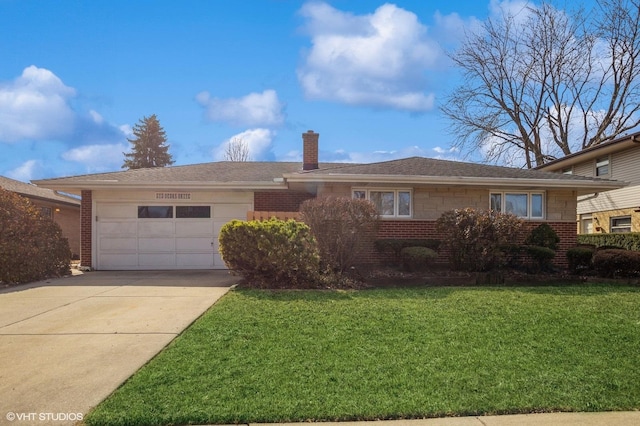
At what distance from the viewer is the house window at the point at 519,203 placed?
12984mm

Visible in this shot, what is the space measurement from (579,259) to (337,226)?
6876 millimetres

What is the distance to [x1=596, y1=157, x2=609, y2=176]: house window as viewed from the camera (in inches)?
749

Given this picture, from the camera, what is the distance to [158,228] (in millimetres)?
13148

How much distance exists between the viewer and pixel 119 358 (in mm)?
4680

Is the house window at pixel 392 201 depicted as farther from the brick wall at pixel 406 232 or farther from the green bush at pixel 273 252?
the green bush at pixel 273 252

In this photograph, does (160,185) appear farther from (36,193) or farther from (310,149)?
(36,193)

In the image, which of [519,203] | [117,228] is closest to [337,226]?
[519,203]

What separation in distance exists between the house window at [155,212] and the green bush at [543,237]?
1080cm

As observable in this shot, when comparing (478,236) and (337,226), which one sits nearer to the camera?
(337,226)

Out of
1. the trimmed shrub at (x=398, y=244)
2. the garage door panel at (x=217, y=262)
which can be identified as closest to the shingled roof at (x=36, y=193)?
the garage door panel at (x=217, y=262)

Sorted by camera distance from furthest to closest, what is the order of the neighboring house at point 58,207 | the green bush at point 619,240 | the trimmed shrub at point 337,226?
the neighboring house at point 58,207, the green bush at point 619,240, the trimmed shrub at point 337,226

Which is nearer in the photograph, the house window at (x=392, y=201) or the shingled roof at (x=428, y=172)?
the shingled roof at (x=428, y=172)

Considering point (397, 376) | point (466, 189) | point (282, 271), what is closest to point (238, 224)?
point (282, 271)

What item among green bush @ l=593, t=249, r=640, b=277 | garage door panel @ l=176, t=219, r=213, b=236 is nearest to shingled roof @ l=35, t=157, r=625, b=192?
garage door panel @ l=176, t=219, r=213, b=236
